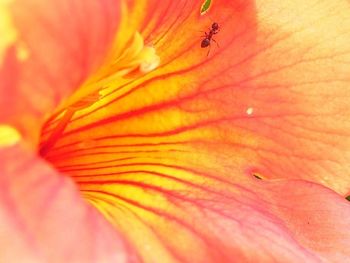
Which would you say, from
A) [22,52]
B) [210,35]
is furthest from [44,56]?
[210,35]

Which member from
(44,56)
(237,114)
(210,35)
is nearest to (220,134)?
(237,114)

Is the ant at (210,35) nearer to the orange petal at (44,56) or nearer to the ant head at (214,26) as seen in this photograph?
the ant head at (214,26)

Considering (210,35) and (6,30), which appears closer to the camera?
(6,30)

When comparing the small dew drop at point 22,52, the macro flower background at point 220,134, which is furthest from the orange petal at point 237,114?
the small dew drop at point 22,52

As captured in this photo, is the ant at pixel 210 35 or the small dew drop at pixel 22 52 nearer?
the small dew drop at pixel 22 52

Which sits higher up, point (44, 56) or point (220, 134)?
point (44, 56)

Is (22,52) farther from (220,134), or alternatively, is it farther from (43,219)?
(220,134)
